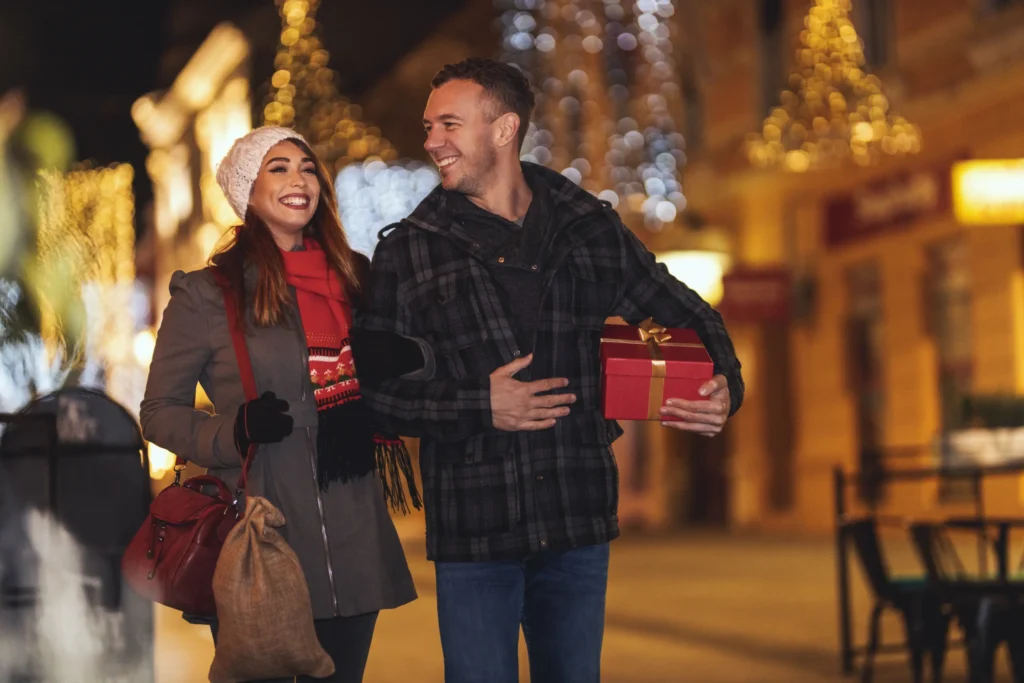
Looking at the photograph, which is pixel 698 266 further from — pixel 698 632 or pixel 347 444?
pixel 347 444

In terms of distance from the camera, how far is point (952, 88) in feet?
62.5

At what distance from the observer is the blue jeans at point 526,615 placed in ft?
12.2

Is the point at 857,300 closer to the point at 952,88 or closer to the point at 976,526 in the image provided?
the point at 952,88

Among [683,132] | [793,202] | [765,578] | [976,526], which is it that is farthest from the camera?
[683,132]

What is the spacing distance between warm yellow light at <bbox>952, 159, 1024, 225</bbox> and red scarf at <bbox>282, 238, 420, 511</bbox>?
10130 millimetres

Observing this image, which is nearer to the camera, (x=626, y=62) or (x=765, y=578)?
(x=765, y=578)

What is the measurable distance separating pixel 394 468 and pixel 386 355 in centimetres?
42

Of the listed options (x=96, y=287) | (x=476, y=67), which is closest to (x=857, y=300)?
(x=96, y=287)

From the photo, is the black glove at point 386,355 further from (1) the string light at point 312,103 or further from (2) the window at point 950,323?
(1) the string light at point 312,103

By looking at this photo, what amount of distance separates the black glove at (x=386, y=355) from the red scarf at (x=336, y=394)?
0.16 m

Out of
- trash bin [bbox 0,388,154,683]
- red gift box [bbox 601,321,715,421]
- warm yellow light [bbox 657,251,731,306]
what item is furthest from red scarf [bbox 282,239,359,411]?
warm yellow light [bbox 657,251,731,306]

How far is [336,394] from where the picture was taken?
3.94 m

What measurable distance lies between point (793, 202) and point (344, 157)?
640 cm

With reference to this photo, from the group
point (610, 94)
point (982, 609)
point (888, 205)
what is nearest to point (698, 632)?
point (982, 609)
